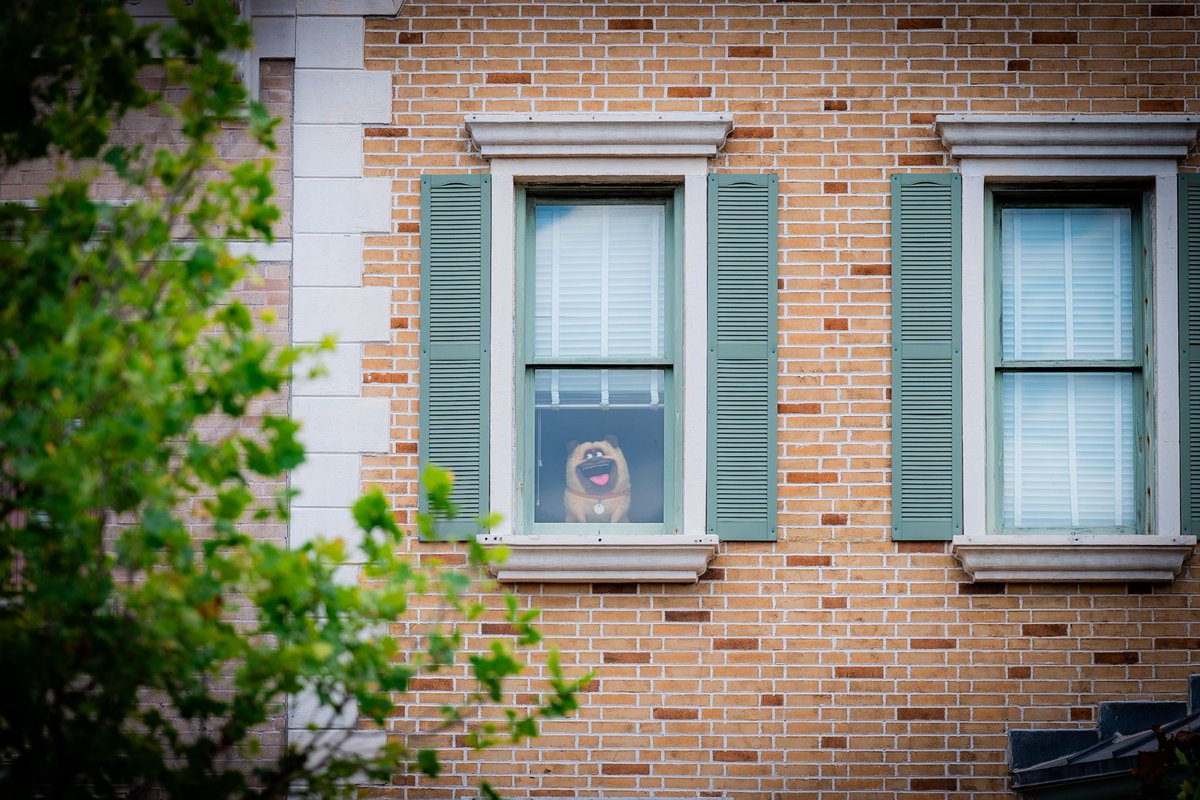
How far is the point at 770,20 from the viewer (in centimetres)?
700

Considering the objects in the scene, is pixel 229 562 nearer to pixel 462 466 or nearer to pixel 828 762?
pixel 462 466

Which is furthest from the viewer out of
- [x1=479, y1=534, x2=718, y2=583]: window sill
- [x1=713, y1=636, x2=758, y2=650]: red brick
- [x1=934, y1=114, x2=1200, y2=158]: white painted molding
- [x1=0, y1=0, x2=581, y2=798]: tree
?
[x1=934, y1=114, x2=1200, y2=158]: white painted molding

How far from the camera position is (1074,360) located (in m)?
7.00

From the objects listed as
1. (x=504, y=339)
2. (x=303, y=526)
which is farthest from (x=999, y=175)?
(x=303, y=526)

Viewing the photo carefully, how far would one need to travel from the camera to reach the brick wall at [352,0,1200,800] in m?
6.68

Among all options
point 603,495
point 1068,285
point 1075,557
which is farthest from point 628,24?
point 1075,557

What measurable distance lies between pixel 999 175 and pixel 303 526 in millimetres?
3993

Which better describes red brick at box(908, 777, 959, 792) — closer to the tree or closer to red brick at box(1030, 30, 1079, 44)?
the tree

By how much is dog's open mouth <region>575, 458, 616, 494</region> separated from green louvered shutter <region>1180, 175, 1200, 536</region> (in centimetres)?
290

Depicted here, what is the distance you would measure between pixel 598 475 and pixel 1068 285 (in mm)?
2666

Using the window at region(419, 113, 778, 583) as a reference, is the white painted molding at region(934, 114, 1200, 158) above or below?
above

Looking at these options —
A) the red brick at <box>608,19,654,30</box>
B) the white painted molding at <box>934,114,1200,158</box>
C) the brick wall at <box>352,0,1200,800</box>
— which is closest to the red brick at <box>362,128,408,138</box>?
the brick wall at <box>352,0,1200,800</box>

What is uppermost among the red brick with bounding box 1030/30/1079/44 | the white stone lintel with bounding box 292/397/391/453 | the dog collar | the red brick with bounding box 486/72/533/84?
the red brick with bounding box 1030/30/1079/44

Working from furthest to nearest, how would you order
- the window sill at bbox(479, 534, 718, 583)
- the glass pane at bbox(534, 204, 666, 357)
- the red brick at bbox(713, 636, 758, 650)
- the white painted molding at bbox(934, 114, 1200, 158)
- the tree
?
the glass pane at bbox(534, 204, 666, 357)
the white painted molding at bbox(934, 114, 1200, 158)
the red brick at bbox(713, 636, 758, 650)
the window sill at bbox(479, 534, 718, 583)
the tree
